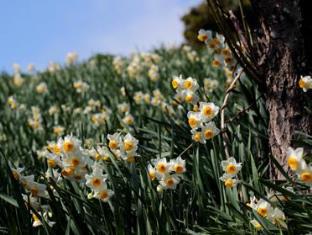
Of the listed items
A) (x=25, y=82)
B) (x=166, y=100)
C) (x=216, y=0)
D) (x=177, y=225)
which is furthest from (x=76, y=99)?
(x=177, y=225)

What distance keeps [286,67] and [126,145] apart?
89cm

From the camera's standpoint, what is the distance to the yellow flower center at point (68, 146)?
2.62 meters

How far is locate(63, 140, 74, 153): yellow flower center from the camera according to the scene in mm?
2621

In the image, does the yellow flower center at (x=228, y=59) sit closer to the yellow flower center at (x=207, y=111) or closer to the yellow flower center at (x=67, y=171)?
the yellow flower center at (x=207, y=111)

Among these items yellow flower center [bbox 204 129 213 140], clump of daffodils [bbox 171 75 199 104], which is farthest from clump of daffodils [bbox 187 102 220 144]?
clump of daffodils [bbox 171 75 199 104]

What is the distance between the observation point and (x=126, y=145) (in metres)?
2.81

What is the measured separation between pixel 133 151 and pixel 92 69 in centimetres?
595

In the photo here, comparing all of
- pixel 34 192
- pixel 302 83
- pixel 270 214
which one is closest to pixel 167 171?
pixel 270 214

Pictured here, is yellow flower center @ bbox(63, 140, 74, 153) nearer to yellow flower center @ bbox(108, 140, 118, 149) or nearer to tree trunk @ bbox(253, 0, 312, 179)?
yellow flower center @ bbox(108, 140, 118, 149)

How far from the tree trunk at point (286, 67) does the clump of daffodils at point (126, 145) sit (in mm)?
714

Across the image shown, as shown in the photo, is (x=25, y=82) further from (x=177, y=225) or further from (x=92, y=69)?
(x=177, y=225)

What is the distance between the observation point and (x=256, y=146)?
351 centimetres

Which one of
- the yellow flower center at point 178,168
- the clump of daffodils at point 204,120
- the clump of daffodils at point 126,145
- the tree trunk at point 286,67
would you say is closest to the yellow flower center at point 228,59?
the tree trunk at point 286,67

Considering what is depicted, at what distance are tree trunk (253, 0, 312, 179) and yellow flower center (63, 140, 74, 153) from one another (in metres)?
1.02
